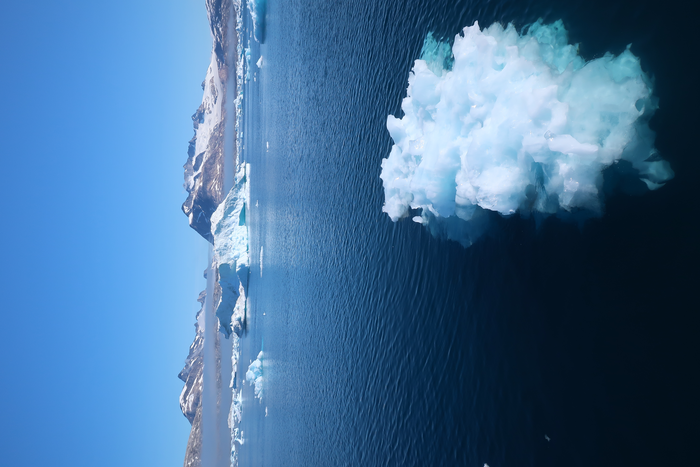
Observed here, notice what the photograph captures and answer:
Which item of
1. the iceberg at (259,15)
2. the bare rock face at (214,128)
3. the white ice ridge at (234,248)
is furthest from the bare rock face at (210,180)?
the iceberg at (259,15)

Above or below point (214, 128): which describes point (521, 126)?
below

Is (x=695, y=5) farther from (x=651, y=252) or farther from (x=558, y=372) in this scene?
(x=558, y=372)

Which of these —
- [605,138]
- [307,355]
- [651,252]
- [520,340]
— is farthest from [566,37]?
[307,355]

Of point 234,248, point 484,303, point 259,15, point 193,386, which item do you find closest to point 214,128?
point 259,15

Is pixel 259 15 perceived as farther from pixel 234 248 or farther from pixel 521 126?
pixel 521 126

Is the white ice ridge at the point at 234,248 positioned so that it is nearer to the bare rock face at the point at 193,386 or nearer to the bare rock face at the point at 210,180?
the bare rock face at the point at 210,180
